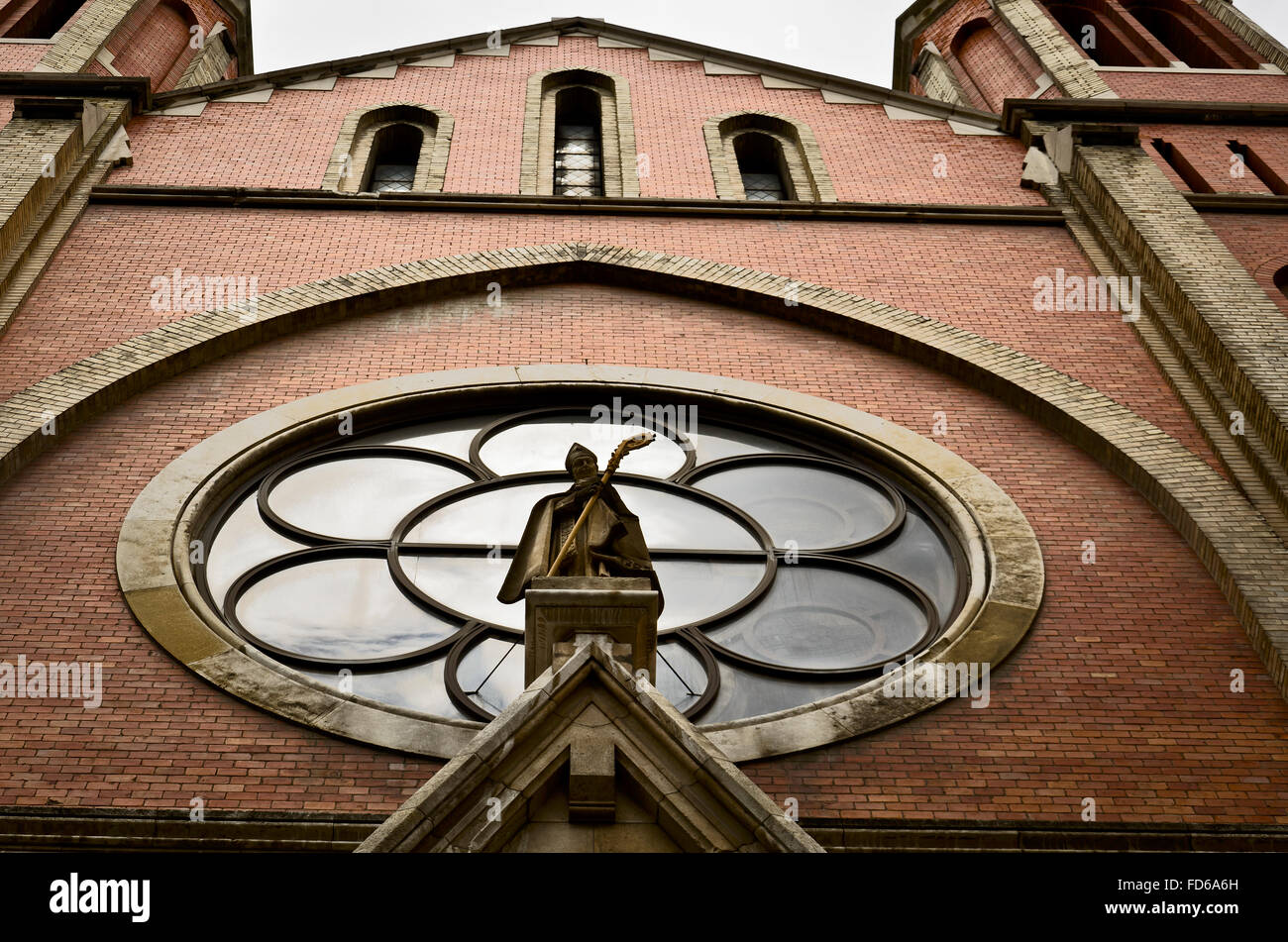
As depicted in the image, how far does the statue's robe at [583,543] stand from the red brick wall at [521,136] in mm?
6996

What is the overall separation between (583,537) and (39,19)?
15271mm

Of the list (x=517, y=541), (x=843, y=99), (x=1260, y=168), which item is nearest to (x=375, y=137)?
(x=843, y=99)

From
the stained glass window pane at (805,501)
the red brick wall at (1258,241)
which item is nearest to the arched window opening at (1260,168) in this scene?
the red brick wall at (1258,241)

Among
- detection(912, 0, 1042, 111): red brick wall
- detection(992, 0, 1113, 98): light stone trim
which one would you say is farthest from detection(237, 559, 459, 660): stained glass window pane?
detection(912, 0, 1042, 111): red brick wall

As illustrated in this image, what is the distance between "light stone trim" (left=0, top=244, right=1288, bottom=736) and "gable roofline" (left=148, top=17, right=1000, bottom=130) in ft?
15.2

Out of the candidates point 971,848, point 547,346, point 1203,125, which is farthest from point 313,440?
point 1203,125

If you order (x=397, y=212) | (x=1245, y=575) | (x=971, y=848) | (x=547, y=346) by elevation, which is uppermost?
(x=397, y=212)

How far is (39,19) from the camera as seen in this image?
1917cm

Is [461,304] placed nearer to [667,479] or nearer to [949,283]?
[667,479]

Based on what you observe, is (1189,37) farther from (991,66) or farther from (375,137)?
(375,137)

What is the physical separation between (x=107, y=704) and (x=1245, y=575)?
651 cm

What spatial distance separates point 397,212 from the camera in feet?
43.8

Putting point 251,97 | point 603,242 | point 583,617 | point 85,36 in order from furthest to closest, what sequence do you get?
point 85,36, point 251,97, point 603,242, point 583,617

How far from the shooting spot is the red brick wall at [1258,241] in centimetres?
1260
